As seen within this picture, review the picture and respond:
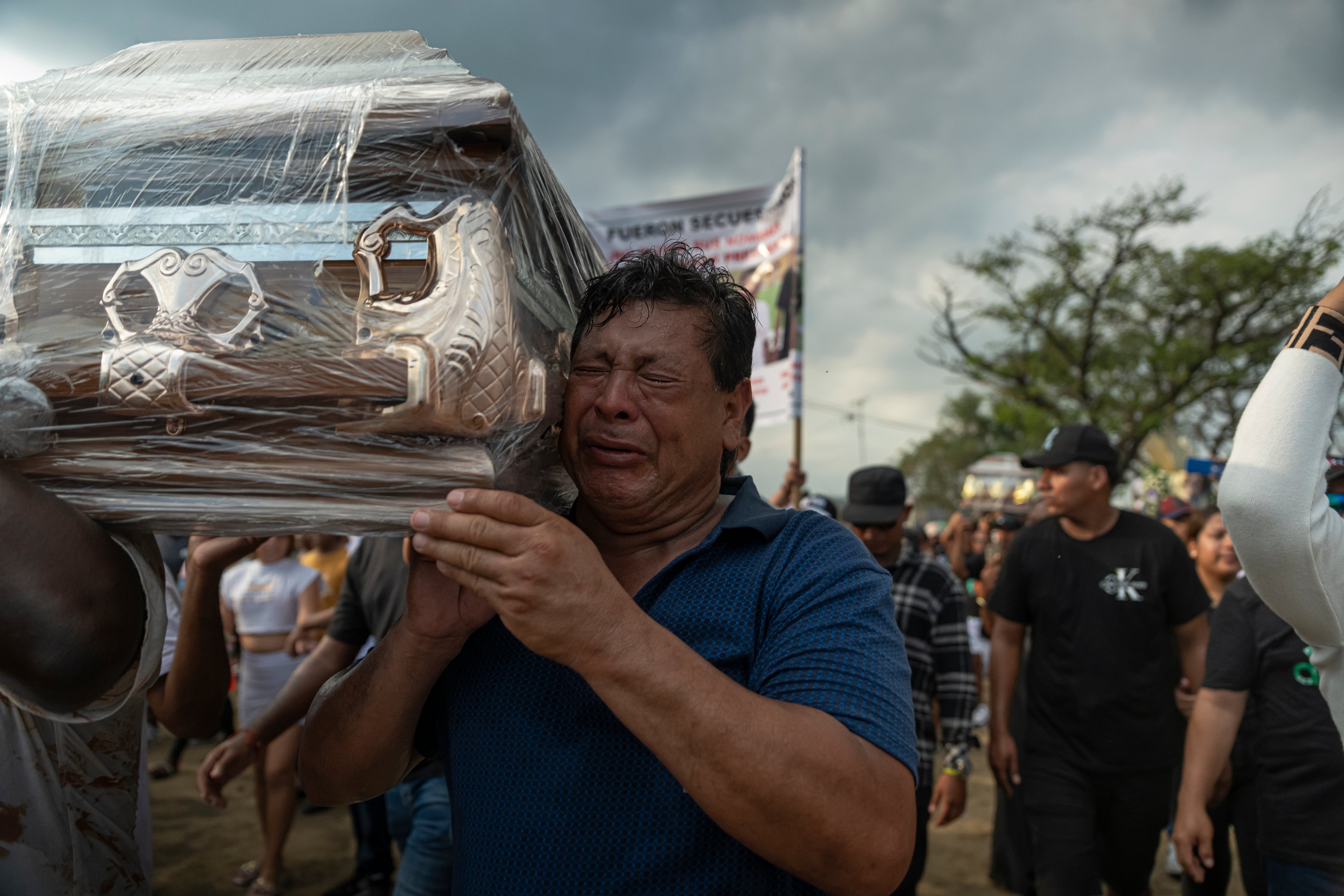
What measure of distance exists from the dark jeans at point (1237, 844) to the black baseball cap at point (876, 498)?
1619 mm

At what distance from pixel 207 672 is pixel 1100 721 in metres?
3.31

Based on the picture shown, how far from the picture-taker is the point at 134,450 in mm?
1059

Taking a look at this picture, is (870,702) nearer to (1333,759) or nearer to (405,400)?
(405,400)

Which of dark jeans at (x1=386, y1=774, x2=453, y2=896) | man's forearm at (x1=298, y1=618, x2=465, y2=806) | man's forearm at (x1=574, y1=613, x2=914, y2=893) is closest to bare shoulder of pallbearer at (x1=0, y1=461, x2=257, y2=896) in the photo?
man's forearm at (x1=298, y1=618, x2=465, y2=806)

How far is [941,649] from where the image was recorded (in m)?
3.49

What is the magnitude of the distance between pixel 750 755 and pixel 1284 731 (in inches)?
99.6

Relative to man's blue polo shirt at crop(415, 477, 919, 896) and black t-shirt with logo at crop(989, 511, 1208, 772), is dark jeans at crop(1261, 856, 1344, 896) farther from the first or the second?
man's blue polo shirt at crop(415, 477, 919, 896)

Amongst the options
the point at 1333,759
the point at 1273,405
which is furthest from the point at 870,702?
the point at 1333,759

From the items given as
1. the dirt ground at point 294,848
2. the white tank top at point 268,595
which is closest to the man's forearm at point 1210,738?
the dirt ground at point 294,848

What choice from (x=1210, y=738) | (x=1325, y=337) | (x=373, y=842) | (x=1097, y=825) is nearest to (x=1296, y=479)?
(x=1325, y=337)

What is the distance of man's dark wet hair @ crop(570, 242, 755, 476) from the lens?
1355 mm

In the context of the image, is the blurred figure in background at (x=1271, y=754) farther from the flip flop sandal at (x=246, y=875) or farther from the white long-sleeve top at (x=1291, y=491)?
the flip flop sandal at (x=246, y=875)

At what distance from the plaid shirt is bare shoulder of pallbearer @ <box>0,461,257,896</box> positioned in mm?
2515

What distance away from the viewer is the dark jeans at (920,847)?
314 centimetres
